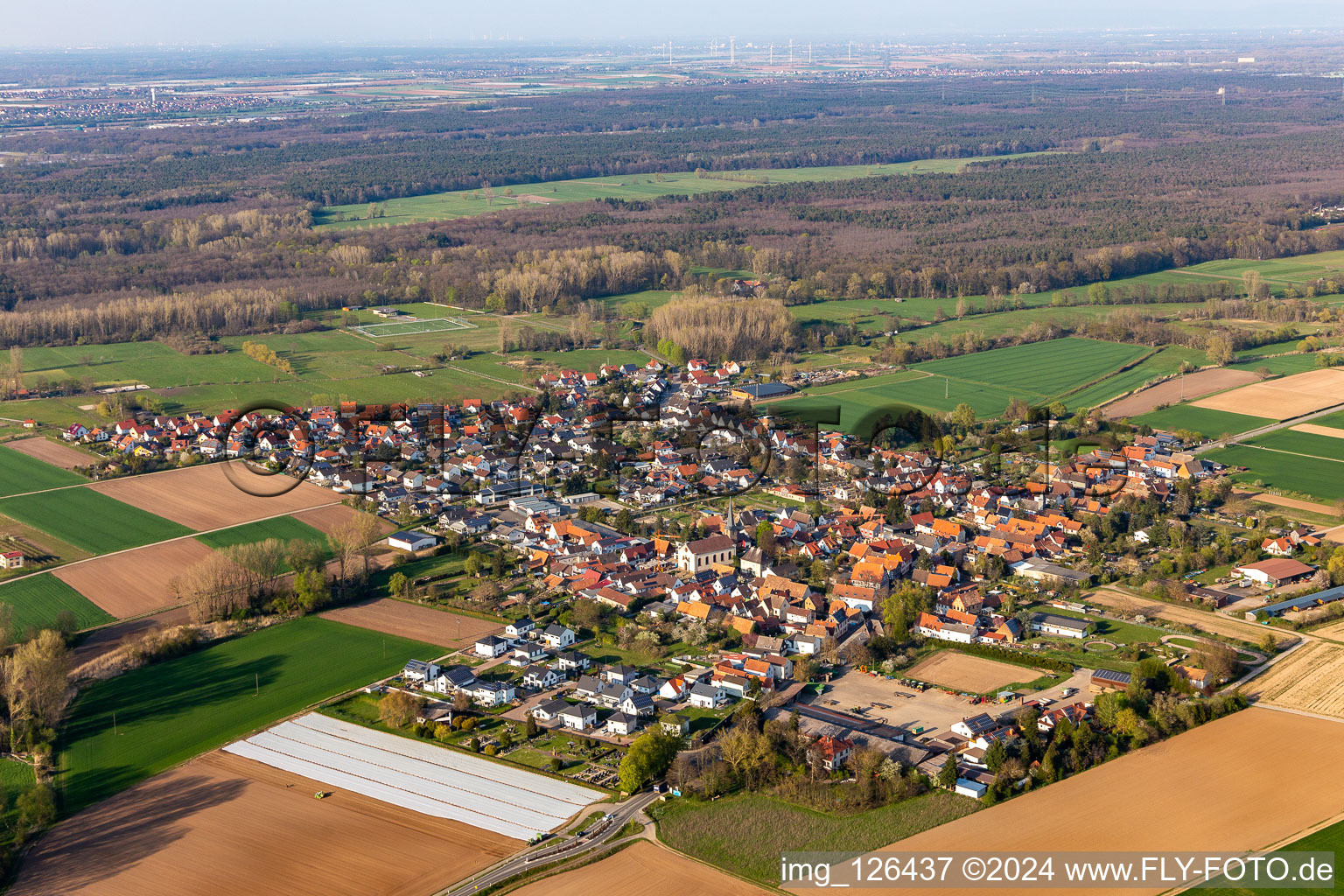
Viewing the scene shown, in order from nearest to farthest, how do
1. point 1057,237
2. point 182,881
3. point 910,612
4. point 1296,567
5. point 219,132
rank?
1. point 182,881
2. point 910,612
3. point 1296,567
4. point 1057,237
5. point 219,132

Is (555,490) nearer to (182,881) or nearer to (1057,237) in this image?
(182,881)

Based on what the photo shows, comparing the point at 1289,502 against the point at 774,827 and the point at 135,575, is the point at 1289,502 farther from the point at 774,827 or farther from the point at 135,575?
the point at 135,575

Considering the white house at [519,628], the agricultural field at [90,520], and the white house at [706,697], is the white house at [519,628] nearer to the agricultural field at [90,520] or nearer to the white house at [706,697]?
the white house at [706,697]

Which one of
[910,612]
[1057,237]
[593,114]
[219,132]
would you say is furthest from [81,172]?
[910,612]

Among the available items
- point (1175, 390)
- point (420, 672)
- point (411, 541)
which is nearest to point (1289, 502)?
point (1175, 390)

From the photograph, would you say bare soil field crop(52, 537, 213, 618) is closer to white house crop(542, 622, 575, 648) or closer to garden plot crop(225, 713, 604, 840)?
garden plot crop(225, 713, 604, 840)
